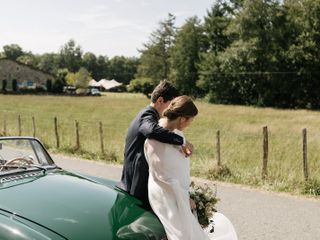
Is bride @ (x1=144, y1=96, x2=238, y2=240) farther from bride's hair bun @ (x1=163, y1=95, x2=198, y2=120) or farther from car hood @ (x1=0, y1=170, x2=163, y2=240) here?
car hood @ (x1=0, y1=170, x2=163, y2=240)

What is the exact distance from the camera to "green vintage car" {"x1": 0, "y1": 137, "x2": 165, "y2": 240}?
3.45 metres

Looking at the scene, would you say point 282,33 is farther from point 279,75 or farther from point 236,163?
point 236,163

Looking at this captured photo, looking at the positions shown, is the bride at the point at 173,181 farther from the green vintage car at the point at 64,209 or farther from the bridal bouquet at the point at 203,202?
the bridal bouquet at the point at 203,202

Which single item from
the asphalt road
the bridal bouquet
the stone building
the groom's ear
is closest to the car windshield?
the groom's ear

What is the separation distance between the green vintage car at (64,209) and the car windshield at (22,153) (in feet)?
0.23

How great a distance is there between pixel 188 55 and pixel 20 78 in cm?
2839

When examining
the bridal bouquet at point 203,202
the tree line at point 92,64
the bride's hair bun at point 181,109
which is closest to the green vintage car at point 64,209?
the bridal bouquet at point 203,202

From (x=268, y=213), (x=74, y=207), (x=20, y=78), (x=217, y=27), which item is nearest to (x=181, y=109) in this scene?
(x=74, y=207)

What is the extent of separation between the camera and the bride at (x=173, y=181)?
377 cm

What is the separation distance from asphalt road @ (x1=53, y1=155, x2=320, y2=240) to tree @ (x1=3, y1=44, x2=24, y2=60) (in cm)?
16923

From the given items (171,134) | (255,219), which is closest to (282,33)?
(255,219)

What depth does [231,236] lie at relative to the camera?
179 inches

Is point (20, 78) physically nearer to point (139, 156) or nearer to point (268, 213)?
point (268, 213)

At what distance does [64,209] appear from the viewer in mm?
3773
